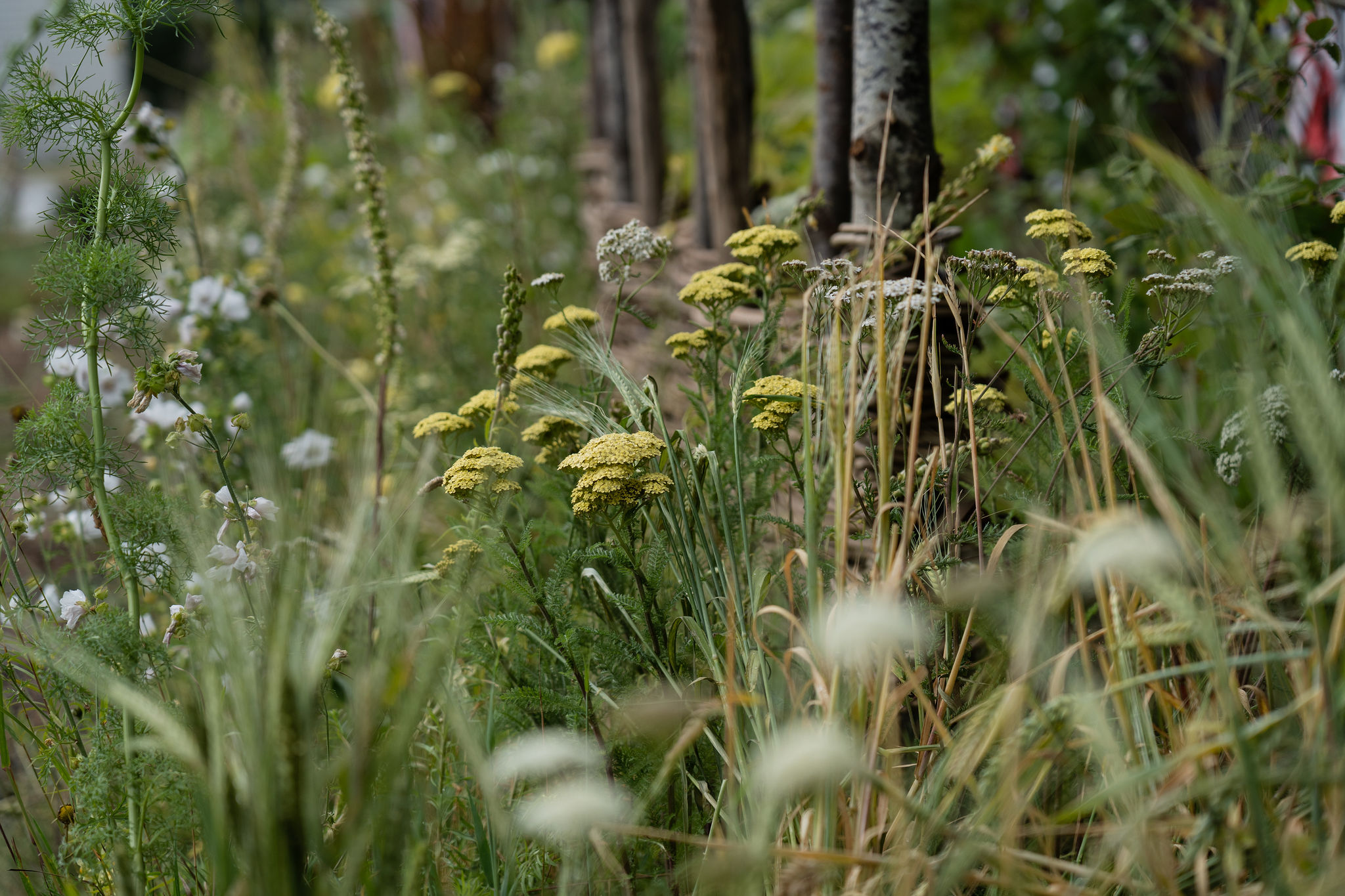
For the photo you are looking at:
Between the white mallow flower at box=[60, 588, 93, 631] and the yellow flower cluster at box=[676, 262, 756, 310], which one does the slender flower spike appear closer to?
the yellow flower cluster at box=[676, 262, 756, 310]

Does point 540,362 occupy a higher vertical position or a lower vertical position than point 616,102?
lower

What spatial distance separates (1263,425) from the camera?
1.23m

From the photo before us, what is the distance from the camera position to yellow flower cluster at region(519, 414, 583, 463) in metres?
1.24

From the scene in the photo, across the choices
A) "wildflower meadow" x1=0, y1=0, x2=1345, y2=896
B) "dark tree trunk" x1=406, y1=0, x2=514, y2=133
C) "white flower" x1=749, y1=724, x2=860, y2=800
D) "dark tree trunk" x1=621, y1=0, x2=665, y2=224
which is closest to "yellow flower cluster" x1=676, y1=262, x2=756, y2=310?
"wildflower meadow" x1=0, y1=0, x2=1345, y2=896

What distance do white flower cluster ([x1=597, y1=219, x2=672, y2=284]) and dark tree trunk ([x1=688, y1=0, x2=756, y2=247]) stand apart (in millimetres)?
903

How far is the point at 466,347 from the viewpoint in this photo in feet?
9.78

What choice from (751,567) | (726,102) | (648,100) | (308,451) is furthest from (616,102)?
(751,567)

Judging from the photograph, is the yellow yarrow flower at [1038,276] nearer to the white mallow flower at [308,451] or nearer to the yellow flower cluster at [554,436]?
the yellow flower cluster at [554,436]

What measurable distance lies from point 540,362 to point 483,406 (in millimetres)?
122

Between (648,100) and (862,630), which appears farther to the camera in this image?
(648,100)

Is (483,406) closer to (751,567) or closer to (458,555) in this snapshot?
(458,555)

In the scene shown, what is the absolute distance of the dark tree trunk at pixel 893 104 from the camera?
1.51 metres

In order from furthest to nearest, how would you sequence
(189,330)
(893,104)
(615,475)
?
(189,330), (893,104), (615,475)

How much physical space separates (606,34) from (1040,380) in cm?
341
